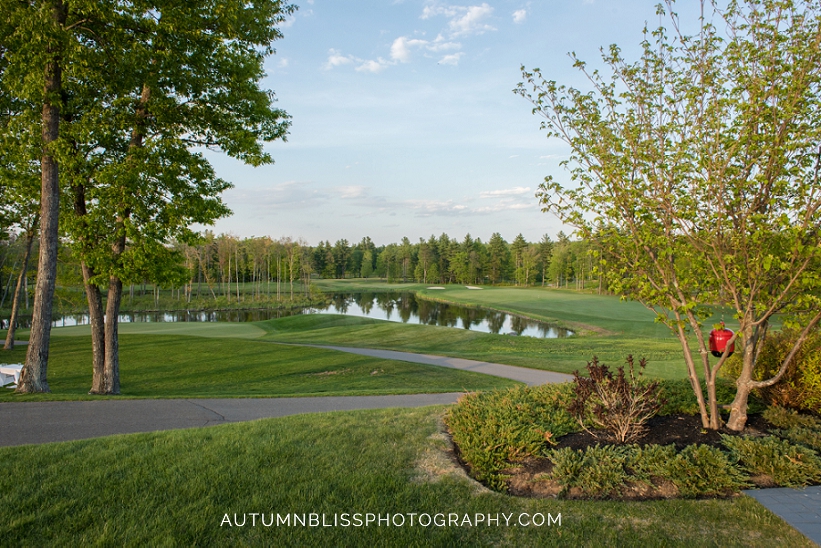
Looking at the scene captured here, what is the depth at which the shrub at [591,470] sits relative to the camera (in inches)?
173

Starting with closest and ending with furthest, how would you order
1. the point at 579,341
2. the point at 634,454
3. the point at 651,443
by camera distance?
the point at 634,454, the point at 651,443, the point at 579,341

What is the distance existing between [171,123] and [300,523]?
10085mm

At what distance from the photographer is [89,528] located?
3.41 metres

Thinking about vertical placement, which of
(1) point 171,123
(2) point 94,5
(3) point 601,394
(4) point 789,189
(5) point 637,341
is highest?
(2) point 94,5

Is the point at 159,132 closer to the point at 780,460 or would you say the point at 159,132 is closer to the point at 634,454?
the point at 634,454

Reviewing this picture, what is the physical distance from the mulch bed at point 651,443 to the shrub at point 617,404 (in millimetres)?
193

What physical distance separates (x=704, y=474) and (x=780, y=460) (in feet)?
2.96

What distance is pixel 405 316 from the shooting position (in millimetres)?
43531

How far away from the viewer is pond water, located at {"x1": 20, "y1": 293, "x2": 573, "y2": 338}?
33.6 m

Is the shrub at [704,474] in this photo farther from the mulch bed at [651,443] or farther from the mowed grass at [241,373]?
the mowed grass at [241,373]

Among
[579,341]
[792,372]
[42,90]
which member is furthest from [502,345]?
[42,90]

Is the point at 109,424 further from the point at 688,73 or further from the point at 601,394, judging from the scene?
the point at 688,73

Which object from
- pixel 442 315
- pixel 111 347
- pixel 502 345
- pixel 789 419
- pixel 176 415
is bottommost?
pixel 442 315

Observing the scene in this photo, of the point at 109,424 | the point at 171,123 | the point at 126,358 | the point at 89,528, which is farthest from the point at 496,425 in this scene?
the point at 126,358
